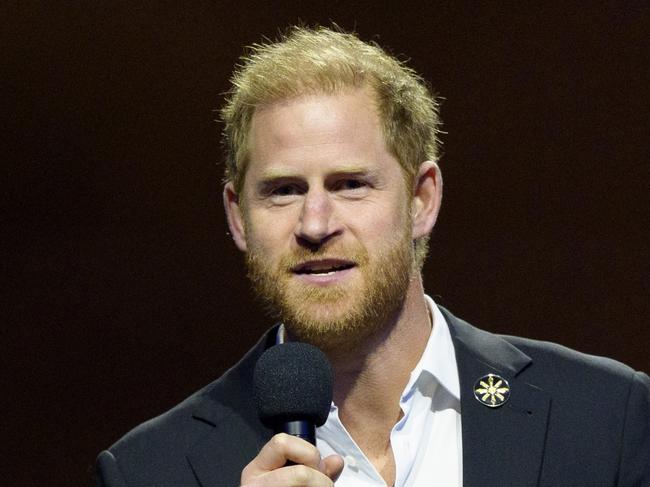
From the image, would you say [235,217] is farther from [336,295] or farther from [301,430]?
[301,430]

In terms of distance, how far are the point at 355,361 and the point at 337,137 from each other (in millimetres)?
515

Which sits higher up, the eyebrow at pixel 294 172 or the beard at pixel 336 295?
the eyebrow at pixel 294 172

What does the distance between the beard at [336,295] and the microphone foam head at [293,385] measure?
422 millimetres

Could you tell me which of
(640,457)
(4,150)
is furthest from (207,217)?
(640,457)

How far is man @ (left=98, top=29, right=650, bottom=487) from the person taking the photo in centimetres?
256

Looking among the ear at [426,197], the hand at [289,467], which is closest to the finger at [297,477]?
the hand at [289,467]

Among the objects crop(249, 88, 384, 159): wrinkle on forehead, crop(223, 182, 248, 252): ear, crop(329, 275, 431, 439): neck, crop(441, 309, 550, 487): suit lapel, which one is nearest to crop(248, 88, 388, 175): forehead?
crop(249, 88, 384, 159): wrinkle on forehead

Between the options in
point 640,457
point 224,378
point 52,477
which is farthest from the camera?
point 52,477

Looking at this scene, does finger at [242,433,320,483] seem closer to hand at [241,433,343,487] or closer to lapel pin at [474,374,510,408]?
hand at [241,433,343,487]

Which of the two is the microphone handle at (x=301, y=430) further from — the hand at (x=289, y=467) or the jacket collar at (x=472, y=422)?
the jacket collar at (x=472, y=422)

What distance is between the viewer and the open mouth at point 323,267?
8.36ft

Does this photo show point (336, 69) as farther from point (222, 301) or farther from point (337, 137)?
point (222, 301)

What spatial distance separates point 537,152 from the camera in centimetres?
359

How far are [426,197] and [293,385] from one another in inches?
38.1
